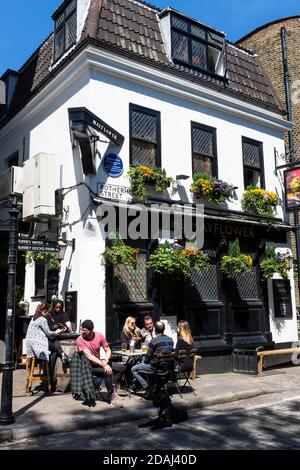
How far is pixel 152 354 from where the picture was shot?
8445 millimetres

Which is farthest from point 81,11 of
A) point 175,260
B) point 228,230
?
point 228,230

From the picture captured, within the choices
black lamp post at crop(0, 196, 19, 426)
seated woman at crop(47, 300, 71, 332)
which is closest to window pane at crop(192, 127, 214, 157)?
seated woman at crop(47, 300, 71, 332)

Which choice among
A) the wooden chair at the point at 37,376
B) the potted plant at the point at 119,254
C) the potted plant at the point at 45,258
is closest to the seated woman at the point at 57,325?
the wooden chair at the point at 37,376

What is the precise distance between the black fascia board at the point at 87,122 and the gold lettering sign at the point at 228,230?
3598mm

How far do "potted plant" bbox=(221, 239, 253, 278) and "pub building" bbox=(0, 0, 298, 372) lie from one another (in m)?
0.35

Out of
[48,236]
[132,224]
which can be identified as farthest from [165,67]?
[48,236]

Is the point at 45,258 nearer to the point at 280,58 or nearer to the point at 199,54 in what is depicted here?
the point at 199,54

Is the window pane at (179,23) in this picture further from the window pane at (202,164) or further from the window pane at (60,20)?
the window pane at (202,164)

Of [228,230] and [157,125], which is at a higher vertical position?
[157,125]

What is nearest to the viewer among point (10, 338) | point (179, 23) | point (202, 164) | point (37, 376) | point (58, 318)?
point (10, 338)

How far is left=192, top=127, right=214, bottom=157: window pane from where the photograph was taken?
41.3ft

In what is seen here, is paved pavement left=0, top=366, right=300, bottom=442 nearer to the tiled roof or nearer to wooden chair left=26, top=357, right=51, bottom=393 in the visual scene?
wooden chair left=26, top=357, right=51, bottom=393

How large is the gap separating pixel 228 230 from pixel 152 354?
17.3 feet
